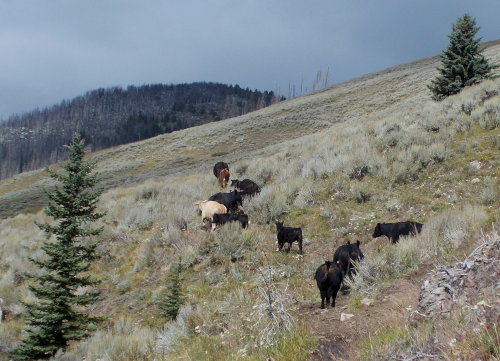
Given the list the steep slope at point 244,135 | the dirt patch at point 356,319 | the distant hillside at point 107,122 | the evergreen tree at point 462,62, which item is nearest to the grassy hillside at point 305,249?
the dirt patch at point 356,319

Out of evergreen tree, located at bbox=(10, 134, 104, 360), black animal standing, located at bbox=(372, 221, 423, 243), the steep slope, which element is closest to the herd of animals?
black animal standing, located at bbox=(372, 221, 423, 243)

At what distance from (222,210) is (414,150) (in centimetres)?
624

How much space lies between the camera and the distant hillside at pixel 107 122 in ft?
459

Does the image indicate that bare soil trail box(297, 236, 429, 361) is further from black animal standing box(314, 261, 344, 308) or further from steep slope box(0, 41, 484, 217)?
steep slope box(0, 41, 484, 217)

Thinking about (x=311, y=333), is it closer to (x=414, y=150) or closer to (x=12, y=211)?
(x=414, y=150)

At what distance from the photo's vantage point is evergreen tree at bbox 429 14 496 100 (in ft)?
71.7

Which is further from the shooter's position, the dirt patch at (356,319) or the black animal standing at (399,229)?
the black animal standing at (399,229)

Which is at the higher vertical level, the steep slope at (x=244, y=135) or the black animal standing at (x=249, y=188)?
the steep slope at (x=244, y=135)

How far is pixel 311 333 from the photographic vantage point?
195 inches

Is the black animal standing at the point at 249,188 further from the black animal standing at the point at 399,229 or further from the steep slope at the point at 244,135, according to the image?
the steep slope at the point at 244,135

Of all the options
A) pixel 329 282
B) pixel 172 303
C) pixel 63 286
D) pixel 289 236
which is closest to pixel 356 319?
pixel 329 282

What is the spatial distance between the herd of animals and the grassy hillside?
0.94 feet

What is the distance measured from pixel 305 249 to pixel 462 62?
687 inches

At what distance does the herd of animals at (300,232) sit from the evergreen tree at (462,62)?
1334 centimetres
